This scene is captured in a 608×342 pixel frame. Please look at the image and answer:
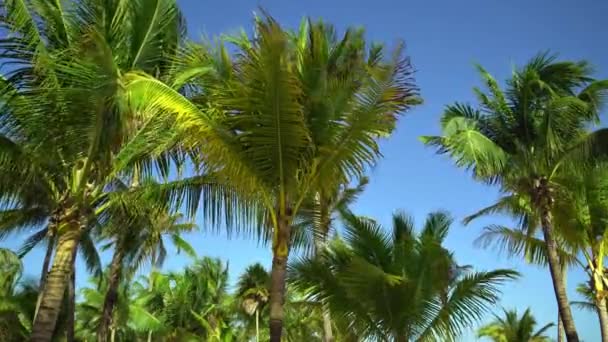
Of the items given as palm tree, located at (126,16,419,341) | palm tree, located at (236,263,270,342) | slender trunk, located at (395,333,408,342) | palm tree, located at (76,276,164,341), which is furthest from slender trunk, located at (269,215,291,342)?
palm tree, located at (76,276,164,341)

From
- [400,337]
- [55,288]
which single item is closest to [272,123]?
[55,288]

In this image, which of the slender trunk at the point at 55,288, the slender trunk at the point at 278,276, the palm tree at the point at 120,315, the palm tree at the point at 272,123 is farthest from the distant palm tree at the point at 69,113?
the palm tree at the point at 120,315

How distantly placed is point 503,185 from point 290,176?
8.92 m

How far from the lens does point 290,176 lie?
30.8 feet

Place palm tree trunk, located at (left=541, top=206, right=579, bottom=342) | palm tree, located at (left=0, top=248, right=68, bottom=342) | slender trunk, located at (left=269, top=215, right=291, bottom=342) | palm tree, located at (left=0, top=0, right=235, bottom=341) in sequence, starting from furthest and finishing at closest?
palm tree, located at (left=0, top=248, right=68, bottom=342) < palm tree trunk, located at (left=541, top=206, right=579, bottom=342) < palm tree, located at (left=0, top=0, right=235, bottom=341) < slender trunk, located at (left=269, top=215, right=291, bottom=342)

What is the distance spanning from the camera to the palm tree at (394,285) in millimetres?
11875

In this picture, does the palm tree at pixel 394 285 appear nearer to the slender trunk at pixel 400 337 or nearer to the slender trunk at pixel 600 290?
the slender trunk at pixel 400 337

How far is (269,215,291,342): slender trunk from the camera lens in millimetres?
8703

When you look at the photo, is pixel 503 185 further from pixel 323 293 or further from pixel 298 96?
→ pixel 298 96

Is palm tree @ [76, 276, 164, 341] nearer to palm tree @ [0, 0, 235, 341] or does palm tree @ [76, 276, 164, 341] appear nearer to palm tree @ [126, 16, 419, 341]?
palm tree @ [0, 0, 235, 341]

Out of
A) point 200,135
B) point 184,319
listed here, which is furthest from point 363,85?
point 184,319

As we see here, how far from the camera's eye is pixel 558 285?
14.8m

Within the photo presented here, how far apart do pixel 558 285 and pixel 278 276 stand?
910 centimetres

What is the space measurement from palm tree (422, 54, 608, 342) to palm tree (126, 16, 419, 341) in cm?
620
